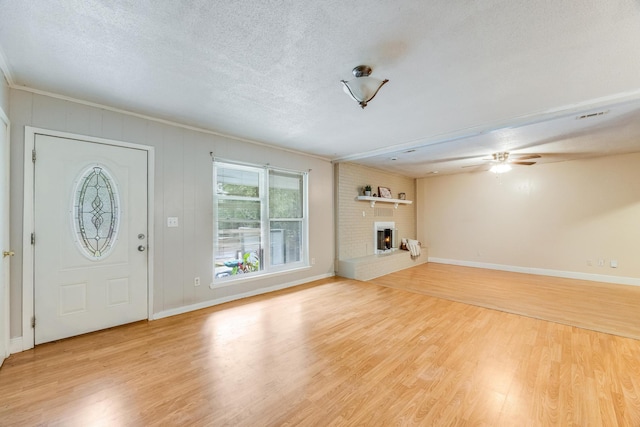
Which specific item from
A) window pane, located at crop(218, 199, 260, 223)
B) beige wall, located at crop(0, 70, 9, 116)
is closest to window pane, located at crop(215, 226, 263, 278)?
window pane, located at crop(218, 199, 260, 223)

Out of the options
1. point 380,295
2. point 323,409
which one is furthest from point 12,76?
point 380,295

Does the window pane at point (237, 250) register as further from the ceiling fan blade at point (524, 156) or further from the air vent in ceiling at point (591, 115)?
the ceiling fan blade at point (524, 156)

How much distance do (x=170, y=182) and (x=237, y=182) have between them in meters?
0.99

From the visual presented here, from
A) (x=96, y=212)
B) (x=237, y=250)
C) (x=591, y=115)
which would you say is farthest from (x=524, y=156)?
(x=96, y=212)

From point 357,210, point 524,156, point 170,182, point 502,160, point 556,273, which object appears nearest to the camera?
point 170,182

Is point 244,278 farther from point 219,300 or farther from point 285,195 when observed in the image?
point 285,195

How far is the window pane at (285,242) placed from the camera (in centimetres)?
462

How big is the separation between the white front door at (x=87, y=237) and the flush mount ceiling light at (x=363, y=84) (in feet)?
8.84

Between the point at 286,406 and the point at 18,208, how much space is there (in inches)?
121

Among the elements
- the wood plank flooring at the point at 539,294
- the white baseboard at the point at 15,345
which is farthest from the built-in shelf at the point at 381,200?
the white baseboard at the point at 15,345

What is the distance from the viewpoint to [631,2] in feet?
4.89

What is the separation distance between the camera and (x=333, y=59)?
2.04 m

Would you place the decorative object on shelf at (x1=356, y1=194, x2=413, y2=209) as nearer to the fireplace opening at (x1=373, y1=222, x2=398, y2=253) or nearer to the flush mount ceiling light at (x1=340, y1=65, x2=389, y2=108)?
the fireplace opening at (x1=373, y1=222, x2=398, y2=253)

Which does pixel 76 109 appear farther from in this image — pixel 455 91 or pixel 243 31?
pixel 455 91
